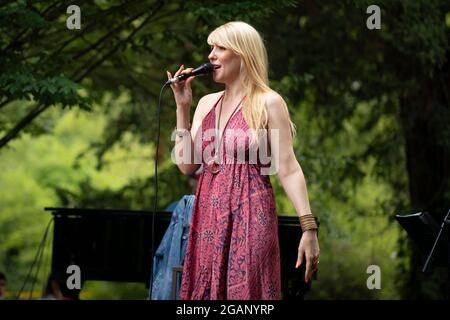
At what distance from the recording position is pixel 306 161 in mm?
11961

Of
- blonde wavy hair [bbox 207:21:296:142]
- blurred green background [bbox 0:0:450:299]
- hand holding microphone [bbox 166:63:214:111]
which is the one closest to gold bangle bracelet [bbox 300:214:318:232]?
blonde wavy hair [bbox 207:21:296:142]

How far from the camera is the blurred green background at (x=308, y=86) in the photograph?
8.80m

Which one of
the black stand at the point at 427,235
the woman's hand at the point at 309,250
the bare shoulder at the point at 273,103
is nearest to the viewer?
the woman's hand at the point at 309,250

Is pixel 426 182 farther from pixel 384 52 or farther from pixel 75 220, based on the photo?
pixel 75 220

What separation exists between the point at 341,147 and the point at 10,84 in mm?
8669

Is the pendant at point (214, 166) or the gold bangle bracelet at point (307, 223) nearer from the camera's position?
the gold bangle bracelet at point (307, 223)

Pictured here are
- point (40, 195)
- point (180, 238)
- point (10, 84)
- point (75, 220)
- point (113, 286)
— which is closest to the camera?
point (180, 238)

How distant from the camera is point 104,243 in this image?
8.88 meters

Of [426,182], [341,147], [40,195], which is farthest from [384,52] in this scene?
[40,195]

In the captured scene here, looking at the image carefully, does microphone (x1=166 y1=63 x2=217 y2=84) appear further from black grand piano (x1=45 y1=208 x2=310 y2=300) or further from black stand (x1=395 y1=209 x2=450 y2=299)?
black grand piano (x1=45 y1=208 x2=310 y2=300)

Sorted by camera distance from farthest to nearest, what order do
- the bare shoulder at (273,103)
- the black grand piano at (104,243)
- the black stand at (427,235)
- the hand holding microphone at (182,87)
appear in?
1. the black grand piano at (104,243)
2. the black stand at (427,235)
3. the hand holding microphone at (182,87)
4. the bare shoulder at (273,103)

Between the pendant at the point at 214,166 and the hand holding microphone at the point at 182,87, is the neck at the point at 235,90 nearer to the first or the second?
the hand holding microphone at the point at 182,87

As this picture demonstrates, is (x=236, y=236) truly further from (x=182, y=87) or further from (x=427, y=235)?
(x=427, y=235)

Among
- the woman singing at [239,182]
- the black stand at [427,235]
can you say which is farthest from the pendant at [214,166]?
the black stand at [427,235]
